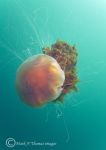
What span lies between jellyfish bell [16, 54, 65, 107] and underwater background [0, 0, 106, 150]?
5cm

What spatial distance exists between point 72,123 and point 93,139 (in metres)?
0.16

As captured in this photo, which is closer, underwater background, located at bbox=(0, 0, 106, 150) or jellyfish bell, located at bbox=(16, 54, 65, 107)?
jellyfish bell, located at bbox=(16, 54, 65, 107)

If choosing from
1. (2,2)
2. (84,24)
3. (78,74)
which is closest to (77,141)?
(78,74)

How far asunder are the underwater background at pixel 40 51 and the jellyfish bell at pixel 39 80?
5cm

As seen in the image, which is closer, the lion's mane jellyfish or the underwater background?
the lion's mane jellyfish

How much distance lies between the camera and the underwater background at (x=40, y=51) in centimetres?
167

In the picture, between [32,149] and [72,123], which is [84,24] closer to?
[72,123]

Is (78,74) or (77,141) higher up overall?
(78,74)

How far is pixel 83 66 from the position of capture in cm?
171

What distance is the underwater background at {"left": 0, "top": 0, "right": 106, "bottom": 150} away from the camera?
1673 millimetres

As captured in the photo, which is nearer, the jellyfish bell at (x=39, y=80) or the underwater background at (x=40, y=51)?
the jellyfish bell at (x=39, y=80)

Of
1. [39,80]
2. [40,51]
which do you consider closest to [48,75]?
[39,80]

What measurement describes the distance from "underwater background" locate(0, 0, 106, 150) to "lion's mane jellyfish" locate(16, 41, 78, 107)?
0.13 ft

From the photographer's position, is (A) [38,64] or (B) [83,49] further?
(B) [83,49]
